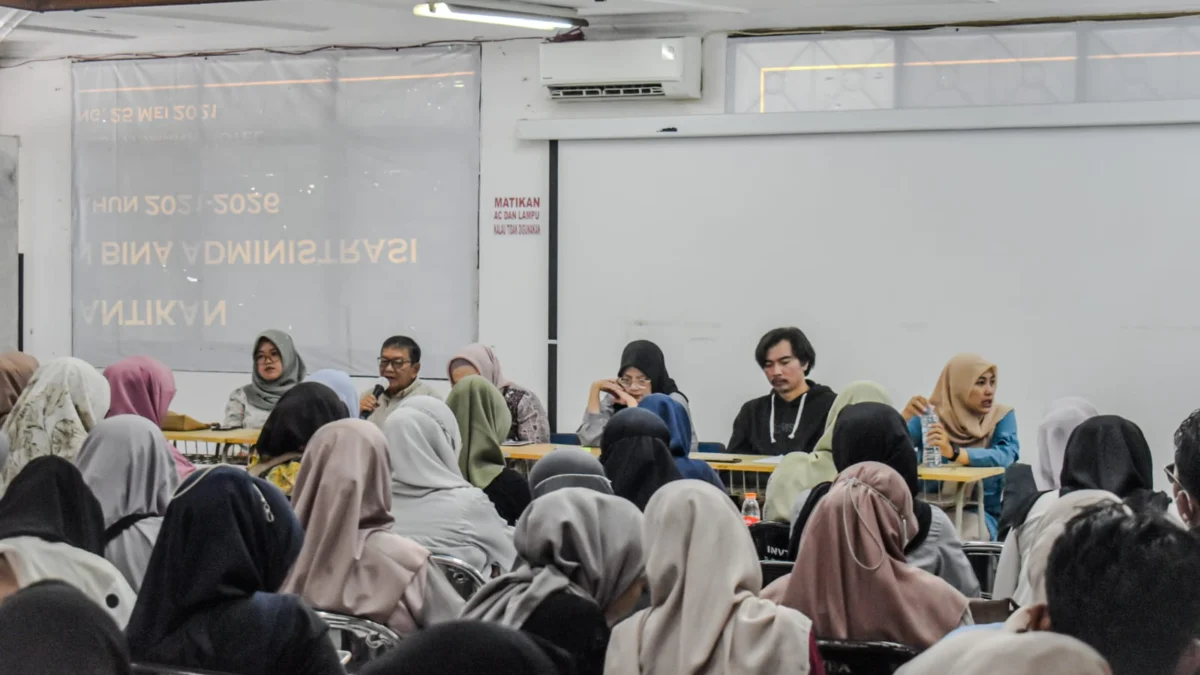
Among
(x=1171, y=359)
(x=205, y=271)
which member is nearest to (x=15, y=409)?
(x=205, y=271)

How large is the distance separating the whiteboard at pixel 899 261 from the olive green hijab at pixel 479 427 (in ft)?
6.63

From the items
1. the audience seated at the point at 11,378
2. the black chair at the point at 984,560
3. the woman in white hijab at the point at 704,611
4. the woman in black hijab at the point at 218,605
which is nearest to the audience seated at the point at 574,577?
the woman in white hijab at the point at 704,611

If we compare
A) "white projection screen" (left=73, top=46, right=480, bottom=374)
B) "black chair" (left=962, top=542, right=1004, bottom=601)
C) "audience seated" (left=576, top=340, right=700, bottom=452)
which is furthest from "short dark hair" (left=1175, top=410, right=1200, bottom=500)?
"white projection screen" (left=73, top=46, right=480, bottom=374)

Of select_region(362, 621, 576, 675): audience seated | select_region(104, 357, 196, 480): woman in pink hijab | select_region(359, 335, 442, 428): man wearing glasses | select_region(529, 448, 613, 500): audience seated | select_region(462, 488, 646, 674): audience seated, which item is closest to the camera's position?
select_region(362, 621, 576, 675): audience seated

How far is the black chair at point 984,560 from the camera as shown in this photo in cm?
378

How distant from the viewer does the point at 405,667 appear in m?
1.14

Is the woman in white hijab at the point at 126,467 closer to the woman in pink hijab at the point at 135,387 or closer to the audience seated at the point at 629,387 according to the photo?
the woman in pink hijab at the point at 135,387

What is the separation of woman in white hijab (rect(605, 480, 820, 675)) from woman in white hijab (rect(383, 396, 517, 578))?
1.46 metres

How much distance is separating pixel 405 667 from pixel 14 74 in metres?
8.59

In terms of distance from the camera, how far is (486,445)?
16.3 ft

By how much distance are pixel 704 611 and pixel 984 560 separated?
2078 millimetres

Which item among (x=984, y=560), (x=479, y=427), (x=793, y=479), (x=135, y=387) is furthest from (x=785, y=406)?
(x=135, y=387)

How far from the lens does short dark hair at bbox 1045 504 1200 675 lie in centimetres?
149

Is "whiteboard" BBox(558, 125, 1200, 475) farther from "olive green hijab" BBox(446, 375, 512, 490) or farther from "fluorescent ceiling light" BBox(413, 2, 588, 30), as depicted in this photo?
"olive green hijab" BBox(446, 375, 512, 490)
